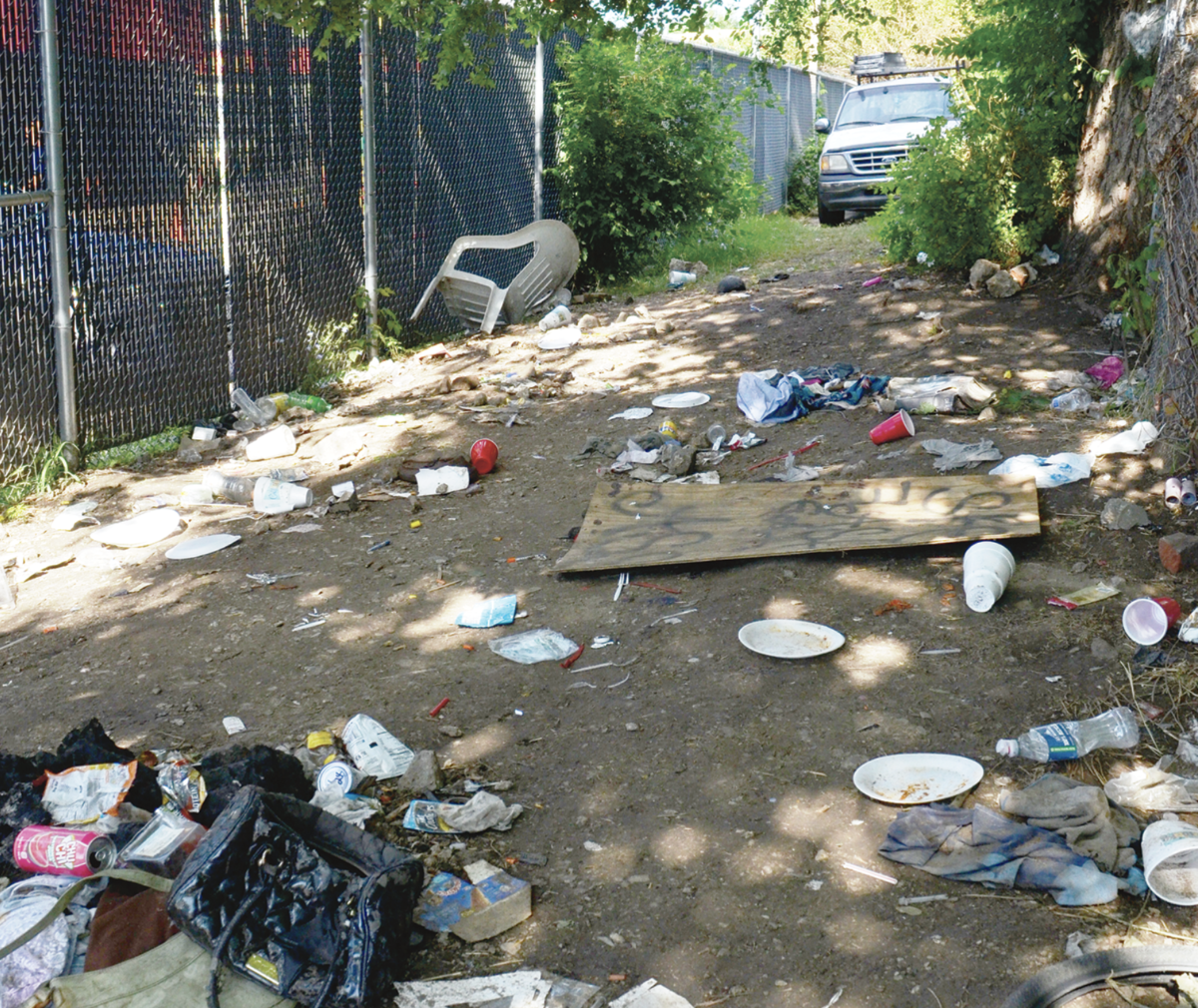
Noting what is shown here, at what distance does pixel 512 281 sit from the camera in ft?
32.4

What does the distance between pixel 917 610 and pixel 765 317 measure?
185 inches

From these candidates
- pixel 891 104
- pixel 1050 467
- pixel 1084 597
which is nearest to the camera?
pixel 1084 597

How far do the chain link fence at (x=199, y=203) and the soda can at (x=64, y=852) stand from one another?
3608 millimetres

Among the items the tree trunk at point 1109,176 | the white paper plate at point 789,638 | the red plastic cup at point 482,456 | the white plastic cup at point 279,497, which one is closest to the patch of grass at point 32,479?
the white plastic cup at point 279,497

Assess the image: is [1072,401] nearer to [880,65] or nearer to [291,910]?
[291,910]

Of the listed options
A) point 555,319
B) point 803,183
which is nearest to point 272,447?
point 555,319

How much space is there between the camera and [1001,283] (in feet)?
25.6

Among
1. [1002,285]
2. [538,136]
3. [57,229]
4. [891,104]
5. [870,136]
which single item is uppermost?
[891,104]

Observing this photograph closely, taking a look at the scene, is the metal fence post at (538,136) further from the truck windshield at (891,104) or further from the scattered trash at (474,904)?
the scattered trash at (474,904)

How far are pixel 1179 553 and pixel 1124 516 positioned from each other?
373 mm

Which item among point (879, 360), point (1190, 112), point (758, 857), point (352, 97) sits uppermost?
point (352, 97)

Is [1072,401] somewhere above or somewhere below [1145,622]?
above

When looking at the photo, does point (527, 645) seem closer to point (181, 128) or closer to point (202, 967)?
point (202, 967)

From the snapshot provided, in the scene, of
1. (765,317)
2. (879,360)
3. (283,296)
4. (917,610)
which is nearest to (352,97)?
(283,296)
